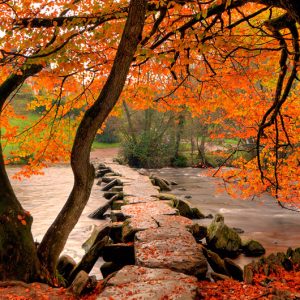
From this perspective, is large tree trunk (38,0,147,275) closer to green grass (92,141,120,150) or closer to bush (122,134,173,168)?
bush (122,134,173,168)

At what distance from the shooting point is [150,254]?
22.4ft

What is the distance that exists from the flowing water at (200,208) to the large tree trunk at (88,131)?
2224mm

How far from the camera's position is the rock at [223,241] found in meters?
9.34

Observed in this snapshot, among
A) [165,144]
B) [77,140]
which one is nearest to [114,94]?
[77,140]

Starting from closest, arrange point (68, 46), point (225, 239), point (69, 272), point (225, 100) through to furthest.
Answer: point (68, 46)
point (69, 272)
point (225, 239)
point (225, 100)

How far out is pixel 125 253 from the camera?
319 inches

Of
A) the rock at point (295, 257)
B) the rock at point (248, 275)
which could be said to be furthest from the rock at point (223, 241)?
the rock at point (248, 275)

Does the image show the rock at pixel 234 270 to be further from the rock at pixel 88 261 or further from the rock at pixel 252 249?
the rock at pixel 88 261

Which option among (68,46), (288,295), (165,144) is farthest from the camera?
(165,144)

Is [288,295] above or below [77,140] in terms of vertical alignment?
below

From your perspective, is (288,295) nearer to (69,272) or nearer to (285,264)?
(285,264)

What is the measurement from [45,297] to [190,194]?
14.5 metres

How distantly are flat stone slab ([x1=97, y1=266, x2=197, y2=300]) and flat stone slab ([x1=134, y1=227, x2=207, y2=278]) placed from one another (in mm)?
548

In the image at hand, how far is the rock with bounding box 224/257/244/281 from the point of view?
735 cm
